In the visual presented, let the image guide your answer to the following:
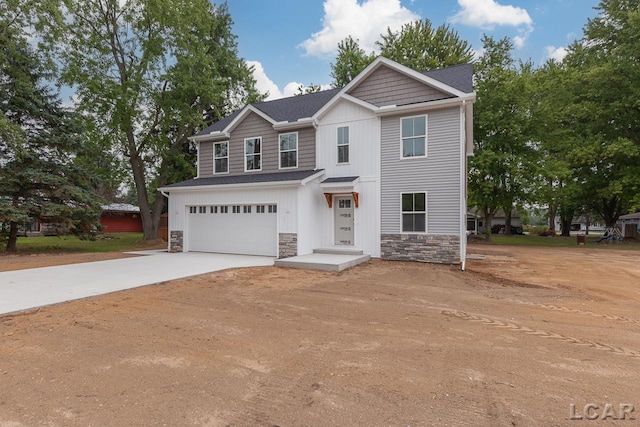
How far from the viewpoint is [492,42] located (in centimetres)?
2433

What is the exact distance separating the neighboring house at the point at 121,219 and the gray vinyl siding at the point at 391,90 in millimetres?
29220

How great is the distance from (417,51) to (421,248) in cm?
2035

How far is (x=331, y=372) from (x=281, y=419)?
0.91 metres

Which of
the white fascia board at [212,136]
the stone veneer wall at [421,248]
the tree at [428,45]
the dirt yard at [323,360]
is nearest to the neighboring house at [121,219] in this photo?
the white fascia board at [212,136]

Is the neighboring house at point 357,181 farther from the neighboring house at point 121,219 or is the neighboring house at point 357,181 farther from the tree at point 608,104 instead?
the neighboring house at point 121,219

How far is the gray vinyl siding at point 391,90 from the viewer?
1171cm

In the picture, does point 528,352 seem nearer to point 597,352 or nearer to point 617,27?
point 597,352

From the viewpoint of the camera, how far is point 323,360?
12.2 feet

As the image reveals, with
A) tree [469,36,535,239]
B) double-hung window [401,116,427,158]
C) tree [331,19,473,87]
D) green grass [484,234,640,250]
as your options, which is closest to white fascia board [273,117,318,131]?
double-hung window [401,116,427,158]

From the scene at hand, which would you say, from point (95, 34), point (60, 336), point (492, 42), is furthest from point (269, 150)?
point (492, 42)

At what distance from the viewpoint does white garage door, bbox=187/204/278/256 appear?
42.3 ft

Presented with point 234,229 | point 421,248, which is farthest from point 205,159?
point 421,248

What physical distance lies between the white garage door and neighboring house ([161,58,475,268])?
42 mm

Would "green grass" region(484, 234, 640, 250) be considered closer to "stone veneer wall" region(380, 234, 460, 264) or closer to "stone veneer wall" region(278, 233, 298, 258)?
"stone veneer wall" region(380, 234, 460, 264)
